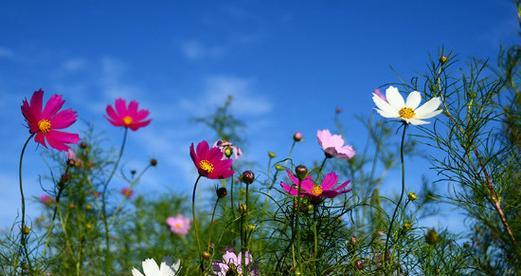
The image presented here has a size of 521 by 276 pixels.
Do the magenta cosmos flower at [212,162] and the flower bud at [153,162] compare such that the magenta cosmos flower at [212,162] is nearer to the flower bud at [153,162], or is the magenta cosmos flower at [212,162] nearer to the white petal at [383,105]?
the white petal at [383,105]

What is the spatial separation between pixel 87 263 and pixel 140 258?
536 mm

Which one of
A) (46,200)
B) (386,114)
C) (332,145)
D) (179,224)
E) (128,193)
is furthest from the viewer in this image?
(179,224)

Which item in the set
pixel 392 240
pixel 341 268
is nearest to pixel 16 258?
pixel 341 268

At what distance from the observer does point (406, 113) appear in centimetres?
121

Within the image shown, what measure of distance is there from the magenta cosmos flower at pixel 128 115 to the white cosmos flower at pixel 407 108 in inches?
50.0

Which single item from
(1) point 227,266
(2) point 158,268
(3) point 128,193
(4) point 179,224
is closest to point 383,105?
(1) point 227,266

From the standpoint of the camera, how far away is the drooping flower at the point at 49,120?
58.3 inches

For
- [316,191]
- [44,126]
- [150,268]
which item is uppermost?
[44,126]

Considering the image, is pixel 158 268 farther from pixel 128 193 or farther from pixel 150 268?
pixel 128 193

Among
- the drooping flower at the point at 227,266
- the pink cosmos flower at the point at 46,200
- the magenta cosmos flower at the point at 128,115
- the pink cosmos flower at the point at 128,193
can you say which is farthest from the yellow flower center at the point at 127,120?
the drooping flower at the point at 227,266

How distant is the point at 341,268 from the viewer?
1340 mm

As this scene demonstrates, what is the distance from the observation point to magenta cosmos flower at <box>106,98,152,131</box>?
230 cm

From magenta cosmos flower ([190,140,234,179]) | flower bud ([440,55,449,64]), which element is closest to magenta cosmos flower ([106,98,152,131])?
magenta cosmos flower ([190,140,234,179])

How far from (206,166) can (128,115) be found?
1.10 meters
